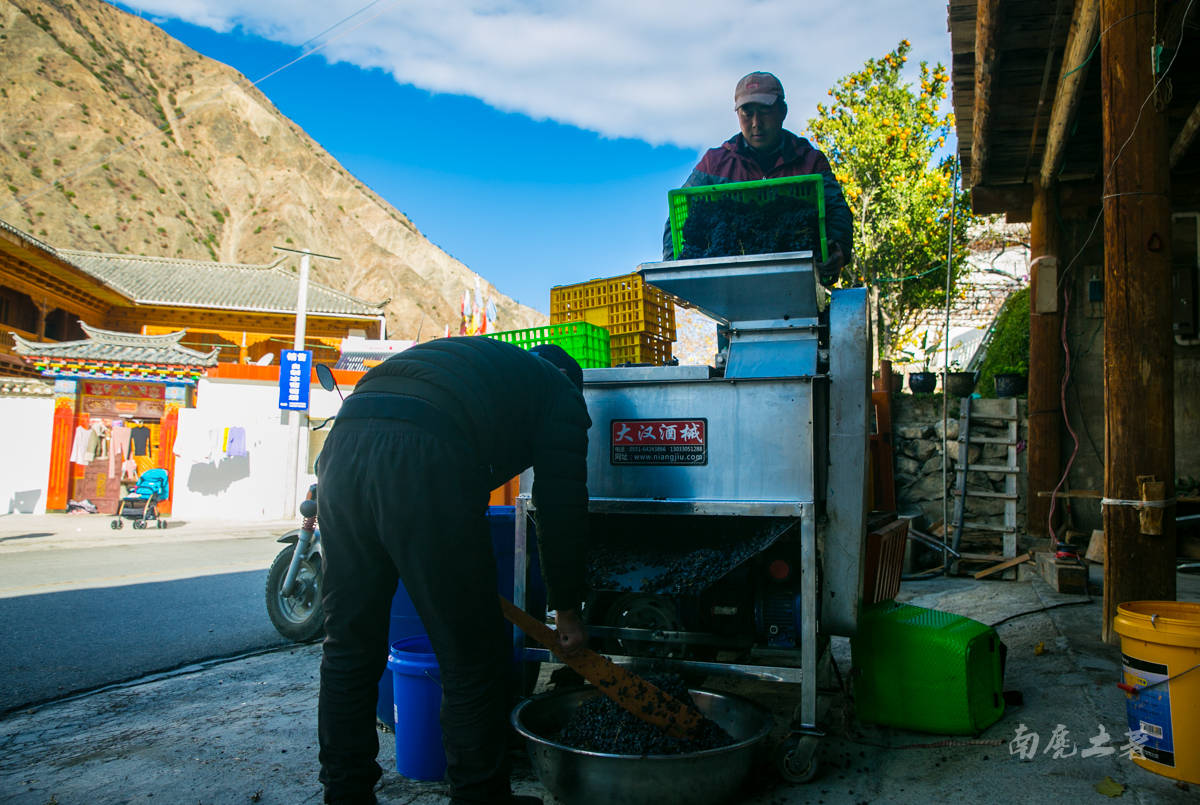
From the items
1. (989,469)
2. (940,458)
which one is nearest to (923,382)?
(940,458)

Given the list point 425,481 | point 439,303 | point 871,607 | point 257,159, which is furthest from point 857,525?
point 257,159

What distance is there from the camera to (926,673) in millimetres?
3055

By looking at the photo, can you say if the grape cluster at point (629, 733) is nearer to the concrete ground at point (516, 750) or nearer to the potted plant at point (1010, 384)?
the concrete ground at point (516, 750)

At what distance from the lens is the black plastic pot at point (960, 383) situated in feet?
26.7

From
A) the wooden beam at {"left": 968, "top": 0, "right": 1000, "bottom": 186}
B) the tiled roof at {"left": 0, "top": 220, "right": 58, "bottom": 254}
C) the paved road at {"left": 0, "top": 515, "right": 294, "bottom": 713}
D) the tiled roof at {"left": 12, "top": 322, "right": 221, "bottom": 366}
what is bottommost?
the paved road at {"left": 0, "top": 515, "right": 294, "bottom": 713}

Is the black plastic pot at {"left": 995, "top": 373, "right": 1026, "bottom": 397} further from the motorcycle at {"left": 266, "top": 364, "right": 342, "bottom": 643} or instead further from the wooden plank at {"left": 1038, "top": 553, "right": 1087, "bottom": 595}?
the motorcycle at {"left": 266, "top": 364, "right": 342, "bottom": 643}

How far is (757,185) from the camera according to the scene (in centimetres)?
344

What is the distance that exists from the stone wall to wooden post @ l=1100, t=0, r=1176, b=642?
13.6 ft

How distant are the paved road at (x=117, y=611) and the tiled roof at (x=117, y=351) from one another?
8.48 meters

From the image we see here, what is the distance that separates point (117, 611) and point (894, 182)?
1574 centimetres

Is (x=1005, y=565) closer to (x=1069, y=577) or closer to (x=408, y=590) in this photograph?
(x=1069, y=577)

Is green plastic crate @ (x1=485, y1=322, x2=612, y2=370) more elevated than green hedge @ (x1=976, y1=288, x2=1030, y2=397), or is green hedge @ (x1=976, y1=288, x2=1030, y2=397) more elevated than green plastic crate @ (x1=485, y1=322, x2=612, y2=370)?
green hedge @ (x1=976, y1=288, x2=1030, y2=397)

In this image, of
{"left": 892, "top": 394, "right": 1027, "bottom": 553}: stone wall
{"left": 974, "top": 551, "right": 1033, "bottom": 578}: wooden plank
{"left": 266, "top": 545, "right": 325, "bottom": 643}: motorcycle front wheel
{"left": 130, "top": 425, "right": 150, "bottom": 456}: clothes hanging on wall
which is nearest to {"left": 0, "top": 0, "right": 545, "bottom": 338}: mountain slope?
{"left": 130, "top": 425, "right": 150, "bottom": 456}: clothes hanging on wall

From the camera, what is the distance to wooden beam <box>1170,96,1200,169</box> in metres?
5.70
